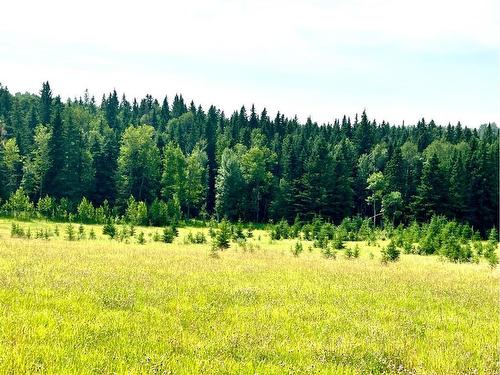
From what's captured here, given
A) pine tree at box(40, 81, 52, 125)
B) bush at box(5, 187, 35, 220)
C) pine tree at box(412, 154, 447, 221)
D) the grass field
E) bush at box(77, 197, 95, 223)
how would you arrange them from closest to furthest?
1. the grass field
2. bush at box(5, 187, 35, 220)
3. bush at box(77, 197, 95, 223)
4. pine tree at box(412, 154, 447, 221)
5. pine tree at box(40, 81, 52, 125)

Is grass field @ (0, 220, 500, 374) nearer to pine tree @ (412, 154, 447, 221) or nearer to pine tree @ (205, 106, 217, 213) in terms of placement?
pine tree @ (412, 154, 447, 221)

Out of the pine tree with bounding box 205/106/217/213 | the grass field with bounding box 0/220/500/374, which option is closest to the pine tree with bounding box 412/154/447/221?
the pine tree with bounding box 205/106/217/213

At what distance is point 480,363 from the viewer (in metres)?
7.65

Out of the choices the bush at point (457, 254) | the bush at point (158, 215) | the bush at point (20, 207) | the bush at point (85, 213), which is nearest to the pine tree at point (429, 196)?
the bush at point (158, 215)

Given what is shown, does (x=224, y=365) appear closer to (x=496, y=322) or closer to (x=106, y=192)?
(x=496, y=322)

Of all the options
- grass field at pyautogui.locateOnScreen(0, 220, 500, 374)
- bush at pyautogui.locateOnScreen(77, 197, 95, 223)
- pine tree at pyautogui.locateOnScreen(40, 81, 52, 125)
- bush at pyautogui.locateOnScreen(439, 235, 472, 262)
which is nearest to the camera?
grass field at pyautogui.locateOnScreen(0, 220, 500, 374)

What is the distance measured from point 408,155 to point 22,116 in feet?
374

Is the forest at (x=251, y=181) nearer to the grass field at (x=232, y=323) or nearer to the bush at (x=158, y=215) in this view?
the bush at (x=158, y=215)

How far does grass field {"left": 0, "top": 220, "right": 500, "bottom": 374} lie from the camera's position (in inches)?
280

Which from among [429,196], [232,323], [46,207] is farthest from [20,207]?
[429,196]

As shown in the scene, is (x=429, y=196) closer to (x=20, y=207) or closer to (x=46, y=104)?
(x=20, y=207)

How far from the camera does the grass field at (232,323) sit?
7.12m

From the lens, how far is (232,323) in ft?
30.9

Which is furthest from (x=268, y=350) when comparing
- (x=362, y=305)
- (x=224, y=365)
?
(x=362, y=305)
